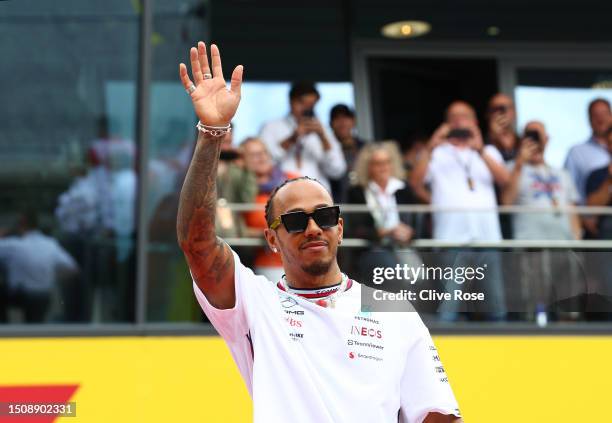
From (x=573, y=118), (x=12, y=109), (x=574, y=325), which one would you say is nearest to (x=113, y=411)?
(x=12, y=109)

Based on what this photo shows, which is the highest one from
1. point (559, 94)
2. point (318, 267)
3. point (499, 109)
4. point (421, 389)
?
point (559, 94)

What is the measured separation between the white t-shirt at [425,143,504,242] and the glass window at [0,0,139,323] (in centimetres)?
185

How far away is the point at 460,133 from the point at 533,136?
0.61 meters

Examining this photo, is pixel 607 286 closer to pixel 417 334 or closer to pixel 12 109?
pixel 417 334

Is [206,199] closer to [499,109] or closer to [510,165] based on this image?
[510,165]

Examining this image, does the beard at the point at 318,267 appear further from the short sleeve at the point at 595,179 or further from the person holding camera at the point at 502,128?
the short sleeve at the point at 595,179

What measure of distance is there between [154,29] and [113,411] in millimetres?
2336

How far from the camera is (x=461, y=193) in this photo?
5.40m

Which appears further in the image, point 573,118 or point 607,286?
point 573,118

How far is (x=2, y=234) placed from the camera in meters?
5.45

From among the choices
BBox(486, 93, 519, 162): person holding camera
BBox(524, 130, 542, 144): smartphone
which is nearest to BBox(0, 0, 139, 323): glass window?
BBox(486, 93, 519, 162): person holding camera

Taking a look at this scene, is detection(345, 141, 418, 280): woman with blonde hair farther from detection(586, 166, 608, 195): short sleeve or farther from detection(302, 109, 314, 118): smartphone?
detection(586, 166, 608, 195): short sleeve

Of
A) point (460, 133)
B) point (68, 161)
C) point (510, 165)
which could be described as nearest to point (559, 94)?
point (510, 165)

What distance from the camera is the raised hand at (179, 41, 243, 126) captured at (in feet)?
8.21
